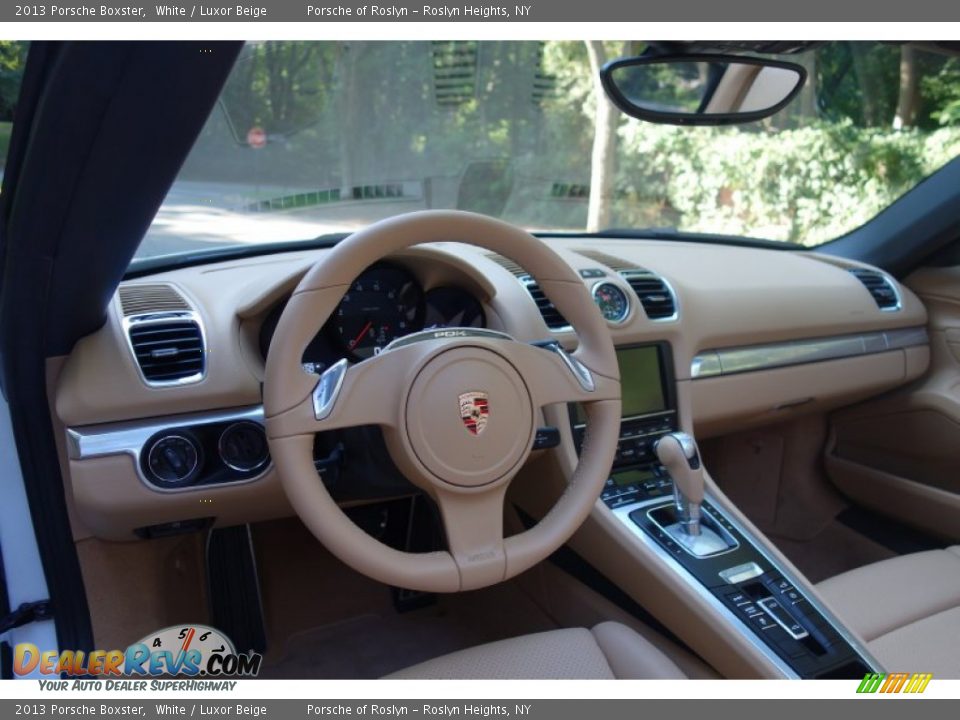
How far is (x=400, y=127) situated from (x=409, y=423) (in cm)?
225

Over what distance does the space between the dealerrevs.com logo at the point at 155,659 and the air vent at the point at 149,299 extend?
819 millimetres

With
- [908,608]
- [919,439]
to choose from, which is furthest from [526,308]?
[919,439]

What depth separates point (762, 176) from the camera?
5.36 metres

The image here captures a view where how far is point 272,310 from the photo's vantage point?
6.28 feet

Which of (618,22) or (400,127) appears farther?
(400,127)

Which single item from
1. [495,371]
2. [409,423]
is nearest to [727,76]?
[495,371]

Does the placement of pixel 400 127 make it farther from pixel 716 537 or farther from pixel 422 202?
pixel 716 537

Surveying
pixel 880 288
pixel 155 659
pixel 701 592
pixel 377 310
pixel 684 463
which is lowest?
pixel 155 659

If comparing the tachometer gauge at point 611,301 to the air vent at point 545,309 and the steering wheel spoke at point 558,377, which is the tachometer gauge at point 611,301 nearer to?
the air vent at point 545,309

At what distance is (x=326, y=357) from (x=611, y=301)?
34.5 inches

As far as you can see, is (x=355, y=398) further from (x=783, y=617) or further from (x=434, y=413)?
(x=783, y=617)

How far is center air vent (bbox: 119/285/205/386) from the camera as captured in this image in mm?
1808

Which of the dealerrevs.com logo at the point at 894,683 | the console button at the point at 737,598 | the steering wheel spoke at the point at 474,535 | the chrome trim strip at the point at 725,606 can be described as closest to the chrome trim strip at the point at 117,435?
the steering wheel spoke at the point at 474,535
